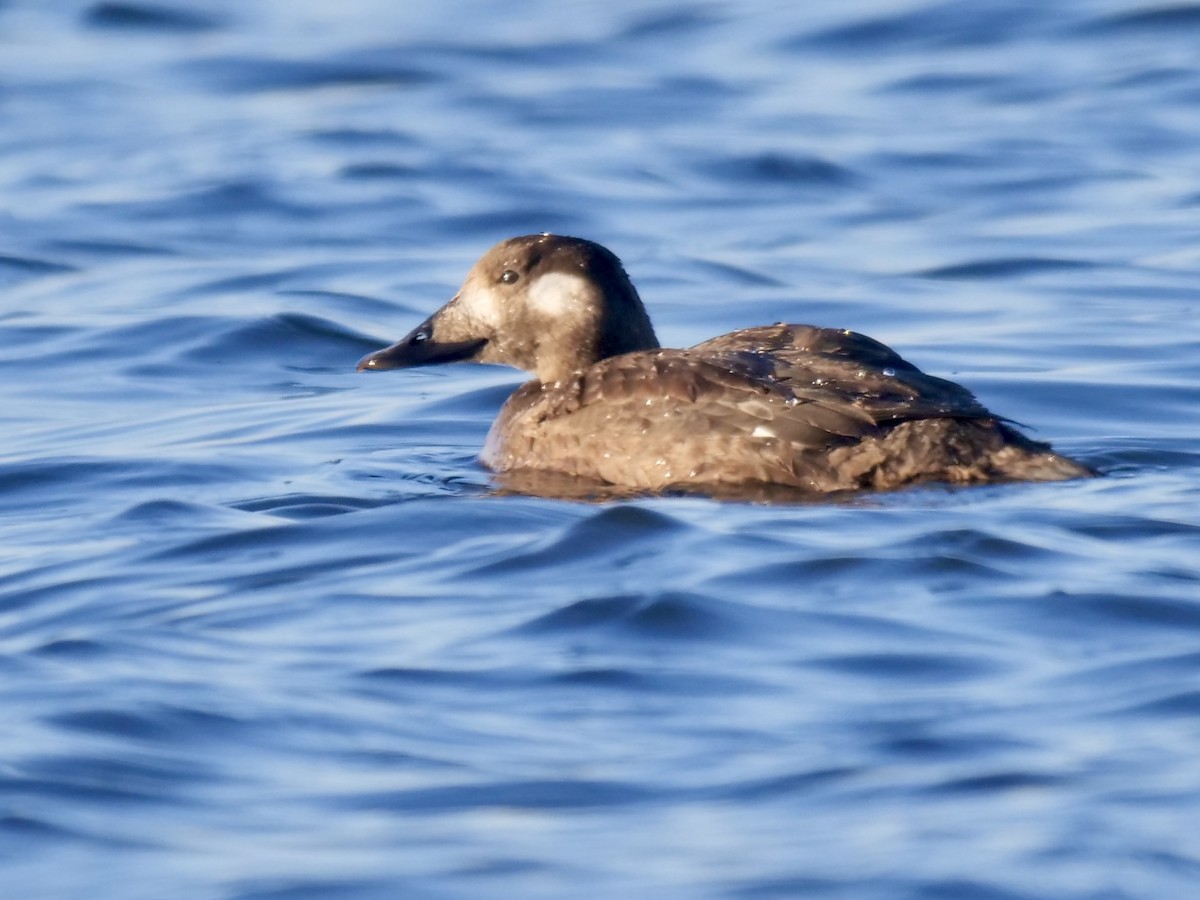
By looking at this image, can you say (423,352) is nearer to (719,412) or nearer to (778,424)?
(719,412)

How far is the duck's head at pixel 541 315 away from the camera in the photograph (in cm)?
757

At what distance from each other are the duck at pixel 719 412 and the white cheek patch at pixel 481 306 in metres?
0.09

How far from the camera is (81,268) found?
11.8 m

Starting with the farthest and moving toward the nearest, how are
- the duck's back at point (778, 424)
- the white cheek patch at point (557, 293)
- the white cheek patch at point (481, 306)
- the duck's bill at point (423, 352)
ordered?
1. the duck's bill at point (423, 352)
2. the white cheek patch at point (481, 306)
3. the white cheek patch at point (557, 293)
4. the duck's back at point (778, 424)

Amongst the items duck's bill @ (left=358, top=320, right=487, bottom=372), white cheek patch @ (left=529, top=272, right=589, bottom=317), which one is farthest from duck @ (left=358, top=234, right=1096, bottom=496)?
duck's bill @ (left=358, top=320, right=487, bottom=372)

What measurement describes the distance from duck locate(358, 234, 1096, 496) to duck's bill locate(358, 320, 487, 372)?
0.29 metres

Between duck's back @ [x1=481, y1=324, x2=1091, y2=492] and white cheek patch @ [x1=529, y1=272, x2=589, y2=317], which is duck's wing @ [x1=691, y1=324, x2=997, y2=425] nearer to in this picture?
duck's back @ [x1=481, y1=324, x2=1091, y2=492]

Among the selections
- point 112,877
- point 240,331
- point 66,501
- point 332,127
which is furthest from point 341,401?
point 332,127

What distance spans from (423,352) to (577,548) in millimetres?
2083

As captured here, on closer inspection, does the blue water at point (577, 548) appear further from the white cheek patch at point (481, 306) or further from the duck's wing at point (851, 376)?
the white cheek patch at point (481, 306)

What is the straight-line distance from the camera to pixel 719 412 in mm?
6695

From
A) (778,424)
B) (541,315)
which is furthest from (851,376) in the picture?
(541,315)

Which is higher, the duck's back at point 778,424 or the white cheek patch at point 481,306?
the white cheek patch at point 481,306

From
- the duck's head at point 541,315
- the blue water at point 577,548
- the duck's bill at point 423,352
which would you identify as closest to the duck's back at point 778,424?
the blue water at point 577,548
